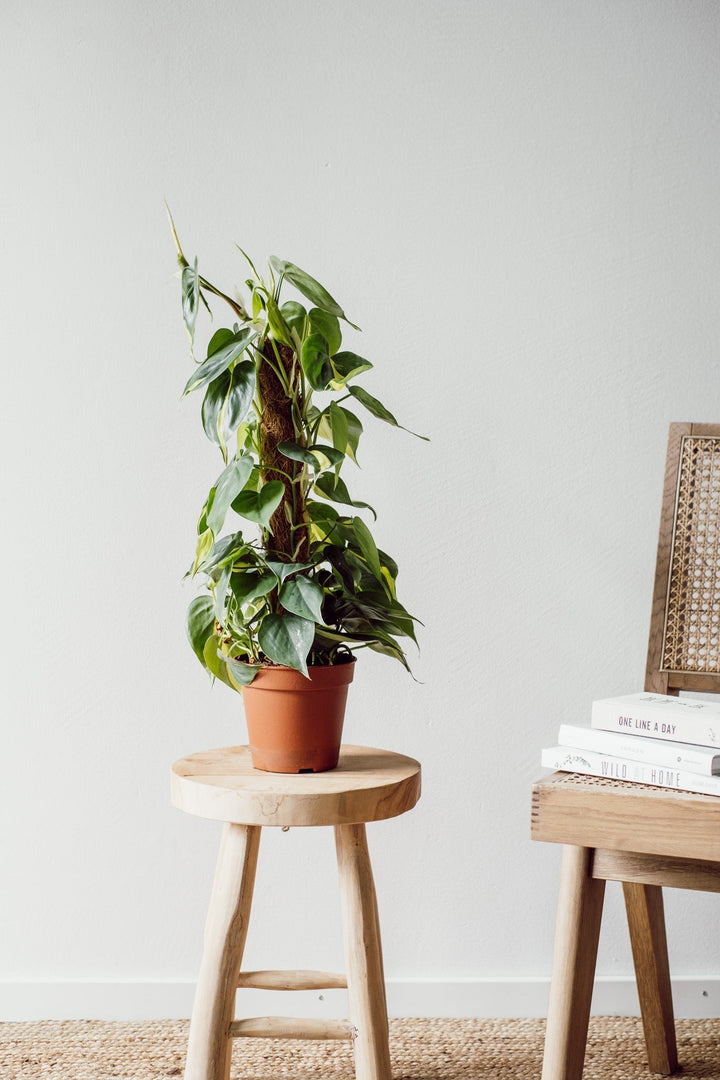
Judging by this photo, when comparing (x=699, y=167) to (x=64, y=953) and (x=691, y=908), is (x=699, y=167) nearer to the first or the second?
(x=691, y=908)

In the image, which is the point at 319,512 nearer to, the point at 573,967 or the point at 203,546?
the point at 203,546

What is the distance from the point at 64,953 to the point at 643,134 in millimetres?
1549

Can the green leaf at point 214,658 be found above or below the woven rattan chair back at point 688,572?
below

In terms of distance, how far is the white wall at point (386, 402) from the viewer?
143 centimetres

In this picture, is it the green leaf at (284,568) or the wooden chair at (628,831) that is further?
the green leaf at (284,568)

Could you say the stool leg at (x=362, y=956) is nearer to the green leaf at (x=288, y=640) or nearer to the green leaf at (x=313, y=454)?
the green leaf at (x=288, y=640)

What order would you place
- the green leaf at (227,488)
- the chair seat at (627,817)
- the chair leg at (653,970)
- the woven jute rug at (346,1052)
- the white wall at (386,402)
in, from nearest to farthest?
1. the chair seat at (627,817)
2. the green leaf at (227,488)
3. the chair leg at (653,970)
4. the woven jute rug at (346,1052)
5. the white wall at (386,402)

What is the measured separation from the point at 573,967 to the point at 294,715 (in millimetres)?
389

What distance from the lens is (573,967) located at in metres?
0.94

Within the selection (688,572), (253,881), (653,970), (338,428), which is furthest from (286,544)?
(653,970)

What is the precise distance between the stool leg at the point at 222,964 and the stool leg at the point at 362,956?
0.12 meters

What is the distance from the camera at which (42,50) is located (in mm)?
1431

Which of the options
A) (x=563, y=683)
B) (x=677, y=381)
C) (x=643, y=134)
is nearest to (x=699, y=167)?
(x=643, y=134)

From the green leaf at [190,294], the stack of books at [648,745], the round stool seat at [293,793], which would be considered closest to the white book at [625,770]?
the stack of books at [648,745]
